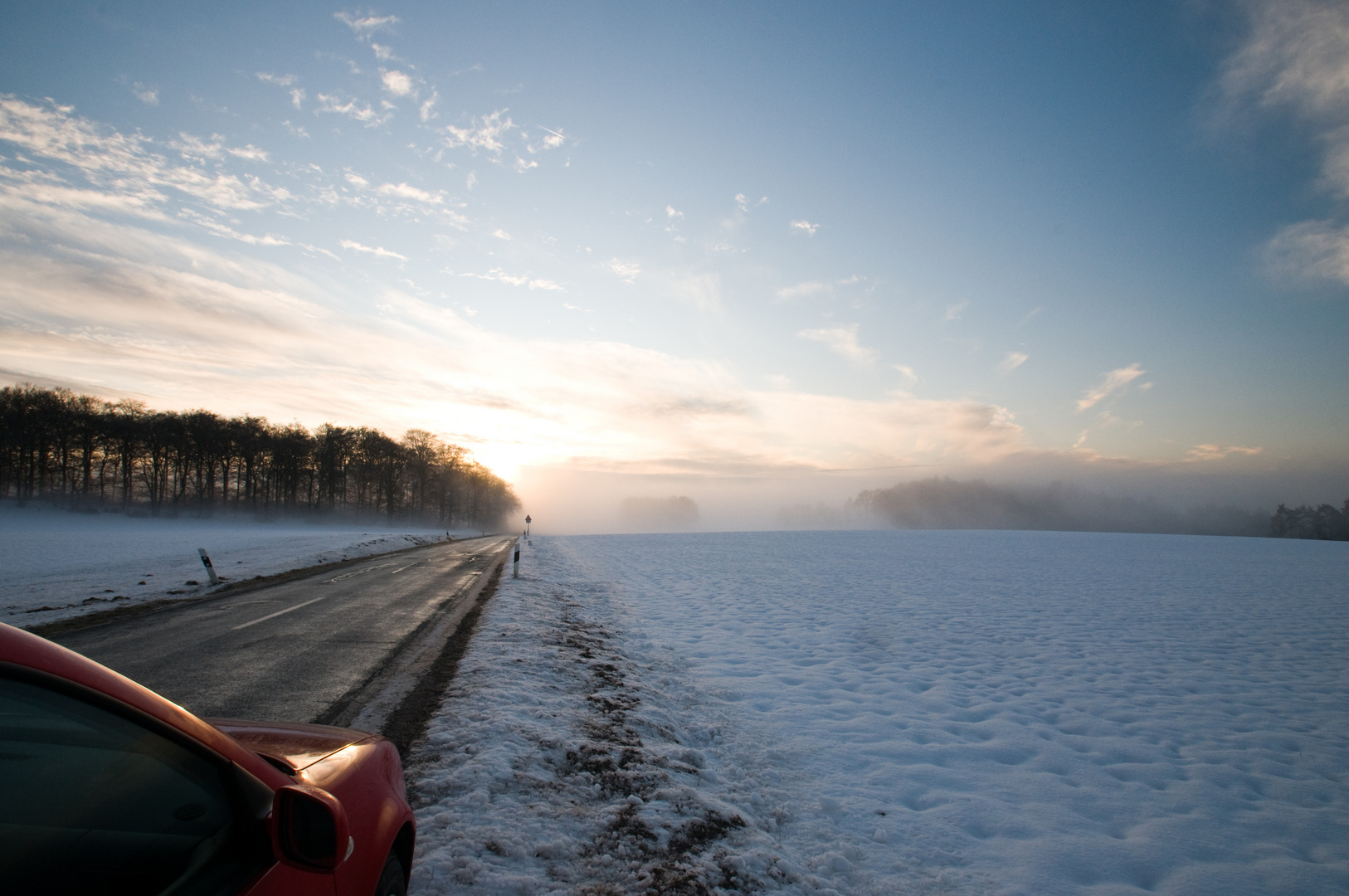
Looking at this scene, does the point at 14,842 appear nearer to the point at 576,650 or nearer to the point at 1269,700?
the point at 576,650

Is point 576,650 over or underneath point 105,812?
underneath

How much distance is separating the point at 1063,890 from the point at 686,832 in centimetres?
259

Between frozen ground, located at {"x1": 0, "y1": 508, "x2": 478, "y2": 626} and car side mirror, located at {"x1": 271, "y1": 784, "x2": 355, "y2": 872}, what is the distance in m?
12.8

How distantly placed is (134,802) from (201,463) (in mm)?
75184

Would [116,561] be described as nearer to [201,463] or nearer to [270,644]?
[270,644]

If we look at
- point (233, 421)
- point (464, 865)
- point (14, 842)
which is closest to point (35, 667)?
point (14, 842)

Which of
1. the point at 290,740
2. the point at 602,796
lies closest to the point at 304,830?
the point at 290,740

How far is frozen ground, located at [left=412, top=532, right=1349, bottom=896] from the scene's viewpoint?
3.93 meters

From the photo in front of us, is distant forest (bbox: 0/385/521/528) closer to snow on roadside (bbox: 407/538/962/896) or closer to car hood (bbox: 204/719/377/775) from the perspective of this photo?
snow on roadside (bbox: 407/538/962/896)

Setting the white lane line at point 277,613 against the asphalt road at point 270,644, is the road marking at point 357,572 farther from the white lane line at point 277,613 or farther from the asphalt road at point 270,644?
the white lane line at point 277,613

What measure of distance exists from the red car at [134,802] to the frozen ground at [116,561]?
12.8m

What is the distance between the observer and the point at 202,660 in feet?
24.9

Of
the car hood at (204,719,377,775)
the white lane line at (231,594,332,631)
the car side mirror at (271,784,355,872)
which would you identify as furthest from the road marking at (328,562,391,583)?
the car side mirror at (271,784,355,872)

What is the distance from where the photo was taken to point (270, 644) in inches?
337
